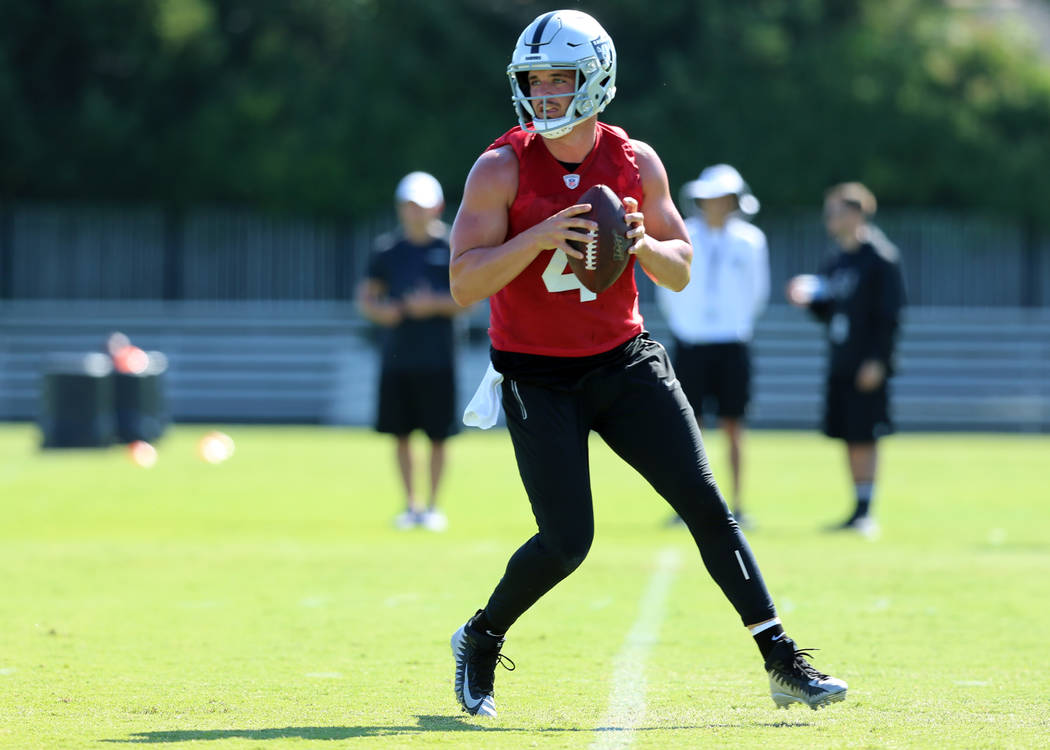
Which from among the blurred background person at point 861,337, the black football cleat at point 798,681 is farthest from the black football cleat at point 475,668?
the blurred background person at point 861,337

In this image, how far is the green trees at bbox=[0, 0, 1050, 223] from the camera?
24.7m

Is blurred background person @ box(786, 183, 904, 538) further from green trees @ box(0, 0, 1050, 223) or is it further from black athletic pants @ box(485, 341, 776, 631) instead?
green trees @ box(0, 0, 1050, 223)

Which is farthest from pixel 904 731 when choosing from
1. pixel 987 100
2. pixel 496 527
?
pixel 987 100

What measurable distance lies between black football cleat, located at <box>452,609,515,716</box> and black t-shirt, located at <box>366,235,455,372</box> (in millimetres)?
5921

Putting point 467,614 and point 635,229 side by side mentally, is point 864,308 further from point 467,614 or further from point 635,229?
point 635,229

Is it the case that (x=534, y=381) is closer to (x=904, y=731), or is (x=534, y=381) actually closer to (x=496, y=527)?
(x=904, y=731)

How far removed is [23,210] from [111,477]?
1102 centimetres

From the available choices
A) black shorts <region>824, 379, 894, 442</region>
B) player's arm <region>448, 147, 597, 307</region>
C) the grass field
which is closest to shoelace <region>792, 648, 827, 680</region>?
the grass field

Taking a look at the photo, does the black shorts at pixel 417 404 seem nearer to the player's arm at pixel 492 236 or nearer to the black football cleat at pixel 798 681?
the player's arm at pixel 492 236

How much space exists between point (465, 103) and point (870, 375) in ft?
51.1

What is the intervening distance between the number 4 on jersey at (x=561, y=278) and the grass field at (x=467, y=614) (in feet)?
4.42

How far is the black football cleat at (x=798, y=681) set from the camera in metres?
5.24

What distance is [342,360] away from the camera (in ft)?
75.8

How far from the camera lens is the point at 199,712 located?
17.4 ft
